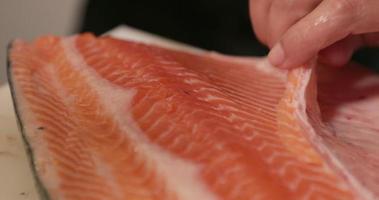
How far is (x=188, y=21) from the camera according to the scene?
12.1ft

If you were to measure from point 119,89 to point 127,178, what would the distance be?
376mm

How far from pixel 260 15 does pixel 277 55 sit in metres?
0.23

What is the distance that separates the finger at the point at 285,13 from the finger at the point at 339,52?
18cm

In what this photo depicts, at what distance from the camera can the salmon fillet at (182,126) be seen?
124 cm

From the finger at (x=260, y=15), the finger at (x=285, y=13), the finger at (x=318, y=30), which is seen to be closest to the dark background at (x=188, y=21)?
the finger at (x=260, y=15)

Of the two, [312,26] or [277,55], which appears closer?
[312,26]

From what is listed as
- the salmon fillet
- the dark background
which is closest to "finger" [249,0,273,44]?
the salmon fillet

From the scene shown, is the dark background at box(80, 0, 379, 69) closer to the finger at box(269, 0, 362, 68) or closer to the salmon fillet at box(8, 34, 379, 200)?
the salmon fillet at box(8, 34, 379, 200)

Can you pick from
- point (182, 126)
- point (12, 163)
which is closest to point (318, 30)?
point (182, 126)

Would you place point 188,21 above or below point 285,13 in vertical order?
below

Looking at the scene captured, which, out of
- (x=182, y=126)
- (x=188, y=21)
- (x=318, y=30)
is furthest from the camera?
(x=188, y=21)

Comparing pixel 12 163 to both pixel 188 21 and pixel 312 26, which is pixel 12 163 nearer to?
pixel 312 26

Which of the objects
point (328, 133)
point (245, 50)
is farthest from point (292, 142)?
point (245, 50)

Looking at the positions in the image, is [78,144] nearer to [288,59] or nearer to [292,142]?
[292,142]
